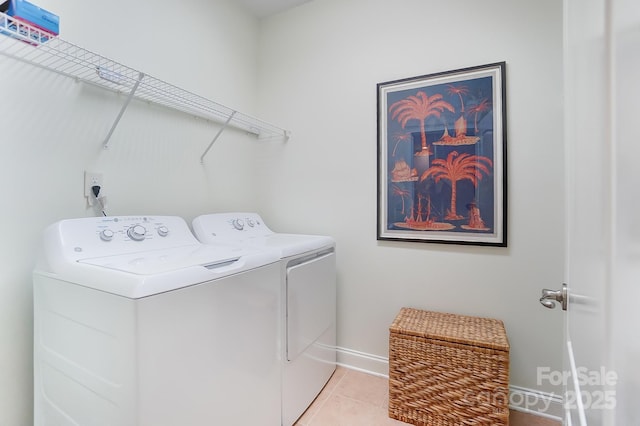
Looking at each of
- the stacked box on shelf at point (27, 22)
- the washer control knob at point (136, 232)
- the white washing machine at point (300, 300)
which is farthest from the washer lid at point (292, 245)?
the stacked box on shelf at point (27, 22)

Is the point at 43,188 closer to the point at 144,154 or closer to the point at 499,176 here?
the point at 144,154

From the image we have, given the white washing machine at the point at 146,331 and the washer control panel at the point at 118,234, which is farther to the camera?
the washer control panel at the point at 118,234

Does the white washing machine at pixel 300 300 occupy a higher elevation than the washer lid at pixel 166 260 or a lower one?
lower

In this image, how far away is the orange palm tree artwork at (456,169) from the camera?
5.50 ft

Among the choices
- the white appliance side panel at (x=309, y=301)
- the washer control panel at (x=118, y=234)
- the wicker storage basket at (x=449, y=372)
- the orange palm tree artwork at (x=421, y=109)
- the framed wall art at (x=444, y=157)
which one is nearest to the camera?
the washer control panel at (x=118, y=234)

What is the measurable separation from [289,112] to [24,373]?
6.79 feet

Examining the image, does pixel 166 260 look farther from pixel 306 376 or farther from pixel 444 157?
pixel 444 157

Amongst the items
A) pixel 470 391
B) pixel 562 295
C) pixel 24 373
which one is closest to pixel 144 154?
pixel 24 373

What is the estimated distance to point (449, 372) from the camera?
1446mm

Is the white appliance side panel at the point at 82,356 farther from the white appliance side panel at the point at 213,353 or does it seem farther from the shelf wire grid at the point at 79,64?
the shelf wire grid at the point at 79,64

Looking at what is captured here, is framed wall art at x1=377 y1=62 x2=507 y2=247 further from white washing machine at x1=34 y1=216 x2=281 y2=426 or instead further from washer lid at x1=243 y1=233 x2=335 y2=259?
white washing machine at x1=34 y1=216 x2=281 y2=426

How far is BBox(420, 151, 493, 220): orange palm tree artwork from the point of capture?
1.68 meters

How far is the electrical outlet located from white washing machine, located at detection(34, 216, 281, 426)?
0.22 meters

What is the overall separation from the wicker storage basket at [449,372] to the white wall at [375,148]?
0.27 metres
